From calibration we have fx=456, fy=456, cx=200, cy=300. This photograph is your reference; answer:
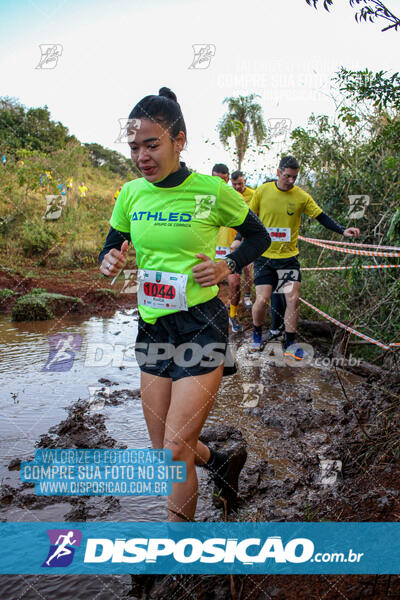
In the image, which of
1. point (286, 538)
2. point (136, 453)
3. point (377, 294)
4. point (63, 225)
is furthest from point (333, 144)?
point (63, 225)

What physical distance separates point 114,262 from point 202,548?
4.47 feet

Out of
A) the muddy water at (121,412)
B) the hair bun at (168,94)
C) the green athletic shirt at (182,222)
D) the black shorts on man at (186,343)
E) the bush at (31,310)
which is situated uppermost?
the hair bun at (168,94)

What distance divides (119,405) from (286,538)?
7.70 feet

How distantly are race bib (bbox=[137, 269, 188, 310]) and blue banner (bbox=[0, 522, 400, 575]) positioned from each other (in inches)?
38.9

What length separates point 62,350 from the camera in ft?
18.9

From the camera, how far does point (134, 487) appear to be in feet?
9.41

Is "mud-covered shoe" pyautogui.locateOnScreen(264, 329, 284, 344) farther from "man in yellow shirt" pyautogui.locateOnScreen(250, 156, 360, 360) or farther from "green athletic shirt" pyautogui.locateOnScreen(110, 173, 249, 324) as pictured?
"green athletic shirt" pyautogui.locateOnScreen(110, 173, 249, 324)

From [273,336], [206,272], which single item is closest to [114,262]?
[206,272]

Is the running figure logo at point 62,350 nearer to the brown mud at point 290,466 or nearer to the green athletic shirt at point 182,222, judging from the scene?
the brown mud at point 290,466

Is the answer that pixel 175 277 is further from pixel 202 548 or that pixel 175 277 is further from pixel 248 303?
pixel 248 303

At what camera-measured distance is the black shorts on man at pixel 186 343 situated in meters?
2.10

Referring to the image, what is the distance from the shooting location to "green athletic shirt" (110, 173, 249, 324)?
2113 mm

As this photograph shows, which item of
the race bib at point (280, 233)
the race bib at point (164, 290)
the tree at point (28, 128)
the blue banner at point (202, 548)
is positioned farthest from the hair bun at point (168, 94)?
the tree at point (28, 128)

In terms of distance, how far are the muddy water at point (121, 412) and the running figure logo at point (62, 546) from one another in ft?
0.34
